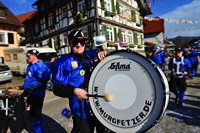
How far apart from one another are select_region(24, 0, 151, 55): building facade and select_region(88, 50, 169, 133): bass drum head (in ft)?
36.4

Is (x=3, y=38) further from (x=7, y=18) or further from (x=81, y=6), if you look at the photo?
(x=81, y=6)

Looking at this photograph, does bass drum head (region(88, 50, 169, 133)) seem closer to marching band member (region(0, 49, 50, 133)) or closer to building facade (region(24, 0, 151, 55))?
marching band member (region(0, 49, 50, 133))

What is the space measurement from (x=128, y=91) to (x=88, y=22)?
13.3 m

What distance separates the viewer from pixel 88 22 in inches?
546

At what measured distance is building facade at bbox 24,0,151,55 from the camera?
1359 centimetres

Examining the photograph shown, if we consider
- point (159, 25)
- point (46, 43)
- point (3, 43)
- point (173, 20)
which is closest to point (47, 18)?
point (46, 43)

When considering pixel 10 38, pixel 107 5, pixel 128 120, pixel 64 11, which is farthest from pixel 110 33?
pixel 128 120

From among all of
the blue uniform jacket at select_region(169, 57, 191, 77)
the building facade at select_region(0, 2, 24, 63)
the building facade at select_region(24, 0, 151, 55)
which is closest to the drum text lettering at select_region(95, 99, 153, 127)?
the blue uniform jacket at select_region(169, 57, 191, 77)

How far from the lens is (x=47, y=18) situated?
18281 mm

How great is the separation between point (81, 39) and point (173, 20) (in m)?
15.6

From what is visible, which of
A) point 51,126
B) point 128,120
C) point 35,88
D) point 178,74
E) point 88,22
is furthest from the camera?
point 88,22

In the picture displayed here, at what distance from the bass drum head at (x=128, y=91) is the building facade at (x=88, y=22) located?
437 inches

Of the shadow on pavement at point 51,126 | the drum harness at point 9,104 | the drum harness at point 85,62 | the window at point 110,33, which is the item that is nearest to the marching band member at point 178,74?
the shadow on pavement at point 51,126

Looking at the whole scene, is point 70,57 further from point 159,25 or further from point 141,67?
point 159,25
